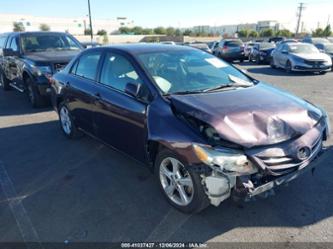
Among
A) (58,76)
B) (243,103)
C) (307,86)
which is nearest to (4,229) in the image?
(243,103)

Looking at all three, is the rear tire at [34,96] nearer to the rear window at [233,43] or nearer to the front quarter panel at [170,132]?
the front quarter panel at [170,132]

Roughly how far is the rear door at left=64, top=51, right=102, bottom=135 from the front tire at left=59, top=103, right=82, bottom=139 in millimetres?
209

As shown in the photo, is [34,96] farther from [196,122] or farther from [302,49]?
[302,49]

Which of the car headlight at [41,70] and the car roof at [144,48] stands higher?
the car roof at [144,48]

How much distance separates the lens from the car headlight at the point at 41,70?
25.2ft

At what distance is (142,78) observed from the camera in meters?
3.63

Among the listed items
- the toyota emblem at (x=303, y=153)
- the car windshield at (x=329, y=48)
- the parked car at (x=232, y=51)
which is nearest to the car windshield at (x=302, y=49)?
the car windshield at (x=329, y=48)

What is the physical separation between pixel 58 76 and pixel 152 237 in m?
3.87

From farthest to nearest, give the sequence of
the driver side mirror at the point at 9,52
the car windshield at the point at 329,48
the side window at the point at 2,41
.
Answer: the car windshield at the point at 329,48, the side window at the point at 2,41, the driver side mirror at the point at 9,52

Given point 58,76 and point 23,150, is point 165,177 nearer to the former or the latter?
point 23,150

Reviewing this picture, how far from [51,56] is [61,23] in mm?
115330


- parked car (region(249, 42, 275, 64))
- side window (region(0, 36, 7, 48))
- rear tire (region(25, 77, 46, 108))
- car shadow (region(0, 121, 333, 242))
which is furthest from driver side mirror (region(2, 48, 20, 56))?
parked car (region(249, 42, 275, 64))

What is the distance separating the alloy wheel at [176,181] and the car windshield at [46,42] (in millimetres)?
6872

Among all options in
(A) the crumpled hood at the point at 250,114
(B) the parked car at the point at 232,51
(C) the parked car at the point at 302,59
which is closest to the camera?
(A) the crumpled hood at the point at 250,114
